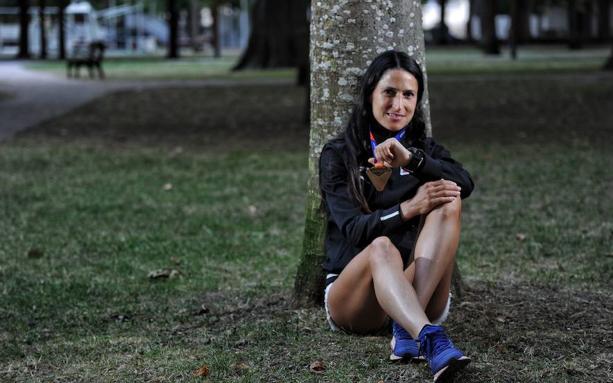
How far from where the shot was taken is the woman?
4.56 meters

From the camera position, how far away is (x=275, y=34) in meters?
35.6

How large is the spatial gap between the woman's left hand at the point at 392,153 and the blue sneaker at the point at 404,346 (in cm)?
63

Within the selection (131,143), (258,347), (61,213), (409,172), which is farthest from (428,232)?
(131,143)

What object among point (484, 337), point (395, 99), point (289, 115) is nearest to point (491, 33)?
point (289, 115)

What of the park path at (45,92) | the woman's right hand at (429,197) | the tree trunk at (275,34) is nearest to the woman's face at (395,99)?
the woman's right hand at (429,197)

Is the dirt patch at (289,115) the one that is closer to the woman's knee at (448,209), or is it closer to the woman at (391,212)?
the woman at (391,212)

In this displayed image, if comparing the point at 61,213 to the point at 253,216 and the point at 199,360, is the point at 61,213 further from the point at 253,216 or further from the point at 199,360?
the point at 199,360

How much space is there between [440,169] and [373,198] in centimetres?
31

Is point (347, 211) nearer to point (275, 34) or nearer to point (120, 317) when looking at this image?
point (120, 317)

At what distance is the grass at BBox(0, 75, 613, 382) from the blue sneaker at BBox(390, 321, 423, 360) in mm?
52

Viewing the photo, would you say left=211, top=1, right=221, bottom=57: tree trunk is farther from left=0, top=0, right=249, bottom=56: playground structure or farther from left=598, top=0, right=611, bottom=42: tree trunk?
left=598, top=0, right=611, bottom=42: tree trunk

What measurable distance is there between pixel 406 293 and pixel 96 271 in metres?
3.15

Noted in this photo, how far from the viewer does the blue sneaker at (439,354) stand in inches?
164

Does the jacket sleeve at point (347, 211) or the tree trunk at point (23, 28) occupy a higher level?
the tree trunk at point (23, 28)
